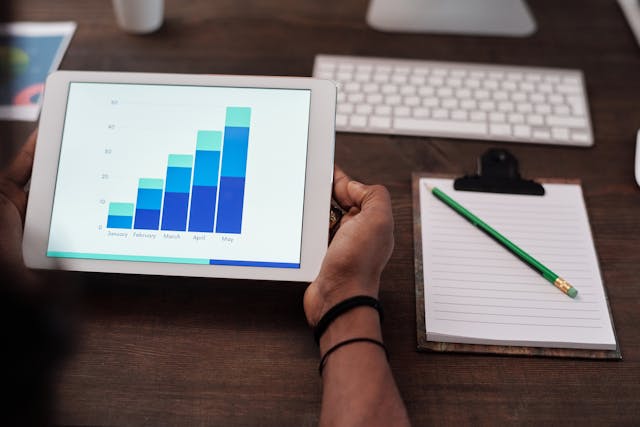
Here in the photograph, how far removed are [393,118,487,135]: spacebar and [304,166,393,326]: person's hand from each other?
8.3 inches

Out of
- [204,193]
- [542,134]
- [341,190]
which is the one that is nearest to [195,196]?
[204,193]

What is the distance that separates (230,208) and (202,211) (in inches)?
1.3

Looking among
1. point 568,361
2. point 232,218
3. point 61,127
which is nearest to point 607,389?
point 568,361

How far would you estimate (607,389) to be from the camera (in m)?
0.65

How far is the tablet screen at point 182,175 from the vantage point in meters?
0.67

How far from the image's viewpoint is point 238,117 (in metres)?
0.70

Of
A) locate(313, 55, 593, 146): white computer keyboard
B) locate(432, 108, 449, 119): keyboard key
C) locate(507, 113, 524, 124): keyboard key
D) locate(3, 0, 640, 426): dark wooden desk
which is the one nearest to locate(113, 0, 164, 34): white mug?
locate(3, 0, 640, 426): dark wooden desk

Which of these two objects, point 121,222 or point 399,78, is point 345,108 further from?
point 121,222

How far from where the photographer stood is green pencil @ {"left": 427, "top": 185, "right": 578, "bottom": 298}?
0.71m

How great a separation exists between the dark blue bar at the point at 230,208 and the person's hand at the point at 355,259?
0.11 m

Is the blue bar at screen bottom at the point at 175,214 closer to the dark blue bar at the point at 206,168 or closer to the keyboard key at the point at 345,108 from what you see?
the dark blue bar at the point at 206,168

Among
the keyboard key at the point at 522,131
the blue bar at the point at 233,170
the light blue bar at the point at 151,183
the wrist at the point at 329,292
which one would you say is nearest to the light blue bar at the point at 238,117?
the blue bar at the point at 233,170

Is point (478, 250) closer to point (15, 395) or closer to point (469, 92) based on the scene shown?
point (469, 92)

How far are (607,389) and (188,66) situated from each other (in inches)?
29.6
